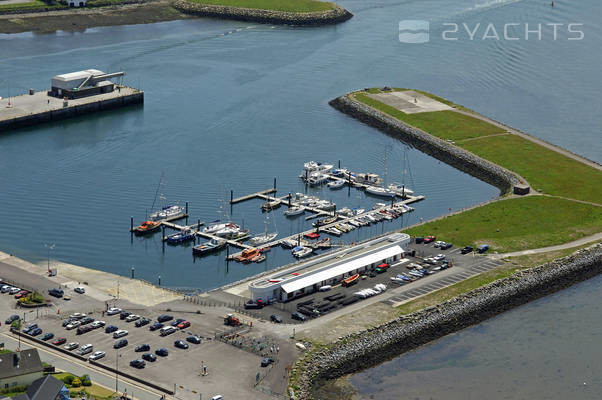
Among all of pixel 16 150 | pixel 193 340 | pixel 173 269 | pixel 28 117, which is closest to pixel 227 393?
pixel 193 340

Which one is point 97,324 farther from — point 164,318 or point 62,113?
point 62,113

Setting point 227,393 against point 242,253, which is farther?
point 242,253

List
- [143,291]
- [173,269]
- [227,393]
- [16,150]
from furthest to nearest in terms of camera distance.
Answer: [16,150] < [173,269] < [143,291] < [227,393]

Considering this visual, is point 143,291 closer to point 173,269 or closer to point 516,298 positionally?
point 173,269

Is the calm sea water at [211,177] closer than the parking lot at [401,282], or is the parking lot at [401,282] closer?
the parking lot at [401,282]

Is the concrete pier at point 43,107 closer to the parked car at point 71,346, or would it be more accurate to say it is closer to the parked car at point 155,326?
the parked car at point 155,326

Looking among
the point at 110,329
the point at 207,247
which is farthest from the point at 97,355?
the point at 207,247

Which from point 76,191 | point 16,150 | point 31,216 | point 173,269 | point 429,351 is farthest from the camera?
point 16,150

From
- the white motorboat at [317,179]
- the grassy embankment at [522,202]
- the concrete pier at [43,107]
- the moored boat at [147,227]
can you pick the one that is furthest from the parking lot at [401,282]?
the concrete pier at [43,107]
